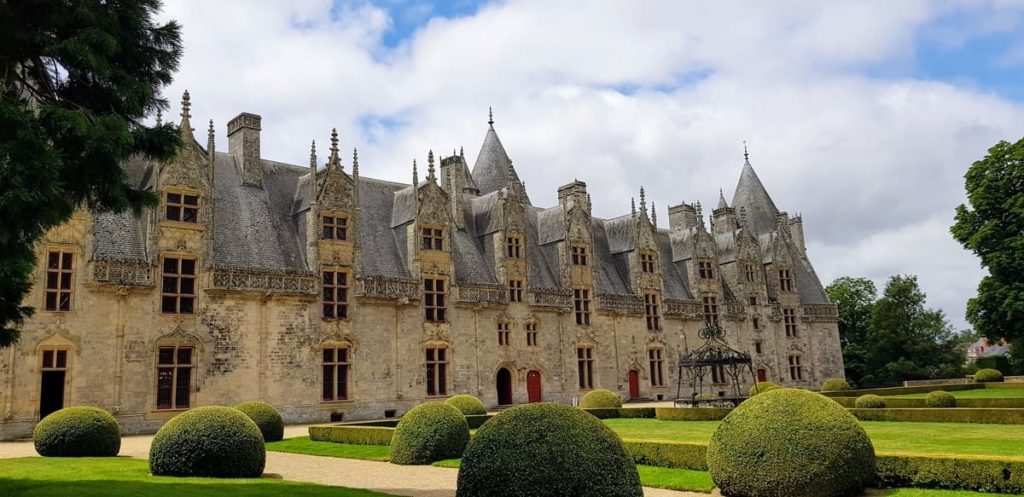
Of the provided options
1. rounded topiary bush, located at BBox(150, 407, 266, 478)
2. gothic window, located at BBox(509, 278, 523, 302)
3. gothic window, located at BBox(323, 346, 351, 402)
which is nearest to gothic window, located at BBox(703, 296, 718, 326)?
gothic window, located at BBox(509, 278, 523, 302)

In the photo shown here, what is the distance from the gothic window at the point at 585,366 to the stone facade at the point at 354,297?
3.4 inches

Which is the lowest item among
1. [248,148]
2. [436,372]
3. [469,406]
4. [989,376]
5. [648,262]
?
[989,376]

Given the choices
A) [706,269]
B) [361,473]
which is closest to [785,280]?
[706,269]

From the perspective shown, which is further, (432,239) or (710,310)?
(710,310)

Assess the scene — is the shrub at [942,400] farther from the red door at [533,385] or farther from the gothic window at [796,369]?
the gothic window at [796,369]

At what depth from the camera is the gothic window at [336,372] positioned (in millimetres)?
30266

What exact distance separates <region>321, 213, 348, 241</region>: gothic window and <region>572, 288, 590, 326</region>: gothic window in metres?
12.5

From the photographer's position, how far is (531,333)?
121 feet

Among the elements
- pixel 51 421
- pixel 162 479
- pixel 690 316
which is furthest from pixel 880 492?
pixel 690 316

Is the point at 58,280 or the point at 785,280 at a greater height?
the point at 785,280

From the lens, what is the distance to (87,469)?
14578 millimetres

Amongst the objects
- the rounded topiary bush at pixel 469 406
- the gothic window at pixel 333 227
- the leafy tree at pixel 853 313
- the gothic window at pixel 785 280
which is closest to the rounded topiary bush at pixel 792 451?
the rounded topiary bush at pixel 469 406

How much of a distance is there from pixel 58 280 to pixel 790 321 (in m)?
39.7

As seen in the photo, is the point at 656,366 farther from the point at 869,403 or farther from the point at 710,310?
the point at 869,403
